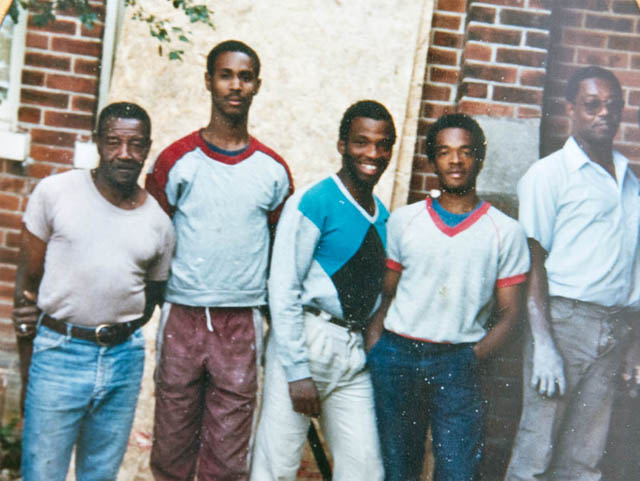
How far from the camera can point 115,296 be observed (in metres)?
2.28

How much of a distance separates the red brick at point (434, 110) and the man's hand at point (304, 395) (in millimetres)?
1340

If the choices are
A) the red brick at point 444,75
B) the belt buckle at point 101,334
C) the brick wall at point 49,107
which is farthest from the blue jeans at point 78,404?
the red brick at point 444,75

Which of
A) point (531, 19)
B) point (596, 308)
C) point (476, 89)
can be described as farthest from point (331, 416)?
point (531, 19)

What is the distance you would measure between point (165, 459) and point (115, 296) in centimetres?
65

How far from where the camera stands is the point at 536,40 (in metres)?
2.91

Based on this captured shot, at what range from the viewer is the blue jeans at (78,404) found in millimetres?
2250

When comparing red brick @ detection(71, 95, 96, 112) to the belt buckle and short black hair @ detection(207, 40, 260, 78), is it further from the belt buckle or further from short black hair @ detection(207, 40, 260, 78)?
the belt buckle

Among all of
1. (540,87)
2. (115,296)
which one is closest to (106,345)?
(115,296)

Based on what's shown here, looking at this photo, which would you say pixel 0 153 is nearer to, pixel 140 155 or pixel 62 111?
pixel 62 111

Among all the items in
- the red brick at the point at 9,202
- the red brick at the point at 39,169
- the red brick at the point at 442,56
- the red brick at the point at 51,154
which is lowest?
the red brick at the point at 9,202

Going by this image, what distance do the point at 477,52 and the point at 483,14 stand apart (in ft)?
0.54

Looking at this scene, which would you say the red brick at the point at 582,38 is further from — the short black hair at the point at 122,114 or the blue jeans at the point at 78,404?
the blue jeans at the point at 78,404

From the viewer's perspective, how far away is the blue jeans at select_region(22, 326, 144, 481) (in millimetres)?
2250

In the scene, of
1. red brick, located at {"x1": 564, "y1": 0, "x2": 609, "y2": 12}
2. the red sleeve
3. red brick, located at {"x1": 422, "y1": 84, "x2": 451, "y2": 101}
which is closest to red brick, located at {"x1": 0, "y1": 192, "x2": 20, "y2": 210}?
the red sleeve
